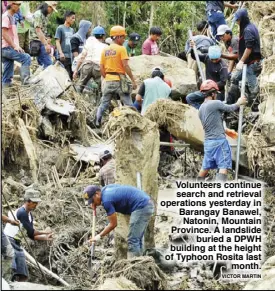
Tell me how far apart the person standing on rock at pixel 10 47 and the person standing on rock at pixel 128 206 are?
3945mm

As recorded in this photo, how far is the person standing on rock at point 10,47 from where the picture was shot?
1231 centimetres

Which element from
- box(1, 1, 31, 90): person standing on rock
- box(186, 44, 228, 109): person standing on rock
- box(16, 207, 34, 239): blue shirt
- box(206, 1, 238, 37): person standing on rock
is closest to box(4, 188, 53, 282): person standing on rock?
box(16, 207, 34, 239): blue shirt

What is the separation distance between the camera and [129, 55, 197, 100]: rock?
14875mm

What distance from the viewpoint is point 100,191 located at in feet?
30.5

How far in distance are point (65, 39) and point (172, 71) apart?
207 cm

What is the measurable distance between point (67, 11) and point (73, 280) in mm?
6007

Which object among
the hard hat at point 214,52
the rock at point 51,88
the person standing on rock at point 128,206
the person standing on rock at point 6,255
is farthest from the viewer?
the rock at point 51,88

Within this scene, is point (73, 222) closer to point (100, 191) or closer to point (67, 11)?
point (100, 191)

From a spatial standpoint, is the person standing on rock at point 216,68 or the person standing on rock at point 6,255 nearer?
the person standing on rock at point 6,255

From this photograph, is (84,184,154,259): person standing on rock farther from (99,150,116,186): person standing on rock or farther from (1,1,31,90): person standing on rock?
(1,1,31,90): person standing on rock

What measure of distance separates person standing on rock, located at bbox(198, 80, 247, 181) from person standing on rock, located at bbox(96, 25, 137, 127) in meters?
2.11

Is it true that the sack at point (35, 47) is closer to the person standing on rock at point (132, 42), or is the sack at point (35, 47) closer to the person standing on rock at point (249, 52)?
the person standing on rock at point (132, 42)

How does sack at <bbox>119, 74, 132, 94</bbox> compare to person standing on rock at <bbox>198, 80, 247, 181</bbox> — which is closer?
person standing on rock at <bbox>198, 80, 247, 181</bbox>

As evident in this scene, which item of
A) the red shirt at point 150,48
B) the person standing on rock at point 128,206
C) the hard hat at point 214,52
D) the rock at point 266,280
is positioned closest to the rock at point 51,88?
the red shirt at point 150,48
